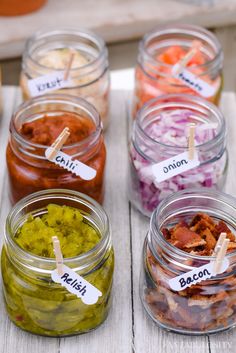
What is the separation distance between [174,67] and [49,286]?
2.30ft

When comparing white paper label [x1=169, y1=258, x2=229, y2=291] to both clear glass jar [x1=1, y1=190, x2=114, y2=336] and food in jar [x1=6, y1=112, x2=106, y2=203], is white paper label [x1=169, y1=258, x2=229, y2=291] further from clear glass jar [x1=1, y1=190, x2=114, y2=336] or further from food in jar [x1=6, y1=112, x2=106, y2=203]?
food in jar [x1=6, y1=112, x2=106, y2=203]

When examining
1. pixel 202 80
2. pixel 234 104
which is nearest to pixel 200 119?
pixel 202 80

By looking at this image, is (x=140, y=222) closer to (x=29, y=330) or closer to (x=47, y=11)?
(x=29, y=330)

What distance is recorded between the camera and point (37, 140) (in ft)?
4.83

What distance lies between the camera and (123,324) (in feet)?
4.39

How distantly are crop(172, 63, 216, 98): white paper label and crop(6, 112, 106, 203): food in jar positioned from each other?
0.27 meters

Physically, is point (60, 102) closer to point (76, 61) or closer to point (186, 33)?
point (76, 61)

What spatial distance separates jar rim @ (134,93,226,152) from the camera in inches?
57.6

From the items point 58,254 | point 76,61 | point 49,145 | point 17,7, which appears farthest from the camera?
point 17,7

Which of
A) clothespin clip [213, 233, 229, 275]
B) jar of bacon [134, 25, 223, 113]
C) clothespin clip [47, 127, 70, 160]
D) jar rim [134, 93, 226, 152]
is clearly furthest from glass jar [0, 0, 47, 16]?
clothespin clip [213, 233, 229, 275]

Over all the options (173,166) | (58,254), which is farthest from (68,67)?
(58,254)

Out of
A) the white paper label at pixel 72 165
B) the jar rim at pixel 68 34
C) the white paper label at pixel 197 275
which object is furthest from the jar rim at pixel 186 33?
the white paper label at pixel 197 275

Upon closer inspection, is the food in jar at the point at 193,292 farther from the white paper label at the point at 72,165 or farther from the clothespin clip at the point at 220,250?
the white paper label at the point at 72,165

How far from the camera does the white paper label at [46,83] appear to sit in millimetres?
1642
